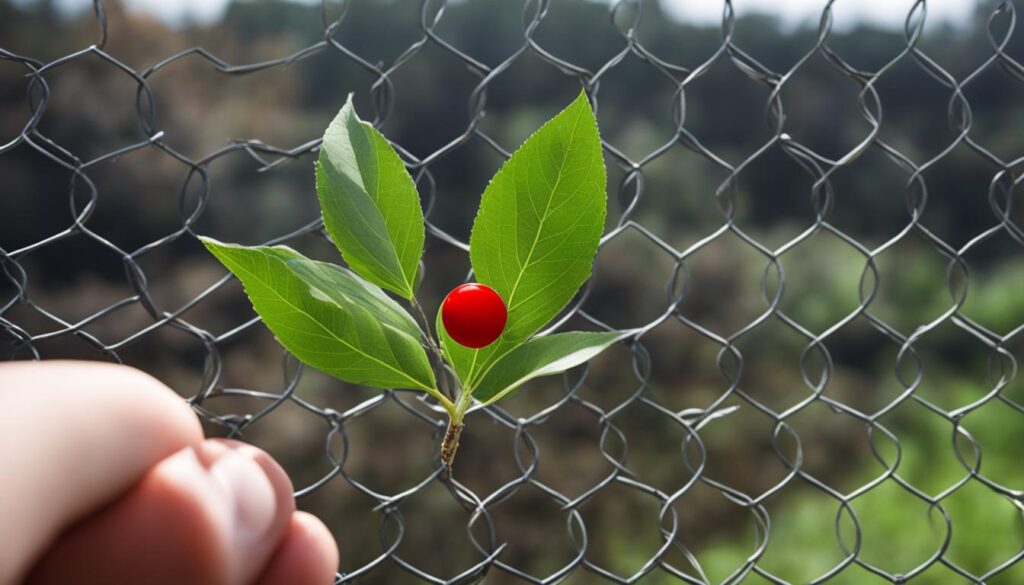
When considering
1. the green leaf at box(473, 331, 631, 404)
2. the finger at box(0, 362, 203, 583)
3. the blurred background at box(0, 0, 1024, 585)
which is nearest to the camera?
the finger at box(0, 362, 203, 583)

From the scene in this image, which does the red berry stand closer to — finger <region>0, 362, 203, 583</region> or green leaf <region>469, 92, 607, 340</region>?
green leaf <region>469, 92, 607, 340</region>

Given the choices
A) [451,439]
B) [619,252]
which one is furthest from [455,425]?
[619,252]

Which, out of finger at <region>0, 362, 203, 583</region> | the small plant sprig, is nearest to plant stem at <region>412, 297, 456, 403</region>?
the small plant sprig

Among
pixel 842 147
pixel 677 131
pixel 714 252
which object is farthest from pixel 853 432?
pixel 677 131

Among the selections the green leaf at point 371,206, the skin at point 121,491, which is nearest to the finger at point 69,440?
the skin at point 121,491

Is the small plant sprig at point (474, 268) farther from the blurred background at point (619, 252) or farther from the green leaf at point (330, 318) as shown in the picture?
the blurred background at point (619, 252)

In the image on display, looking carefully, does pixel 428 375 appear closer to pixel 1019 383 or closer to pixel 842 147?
pixel 842 147
